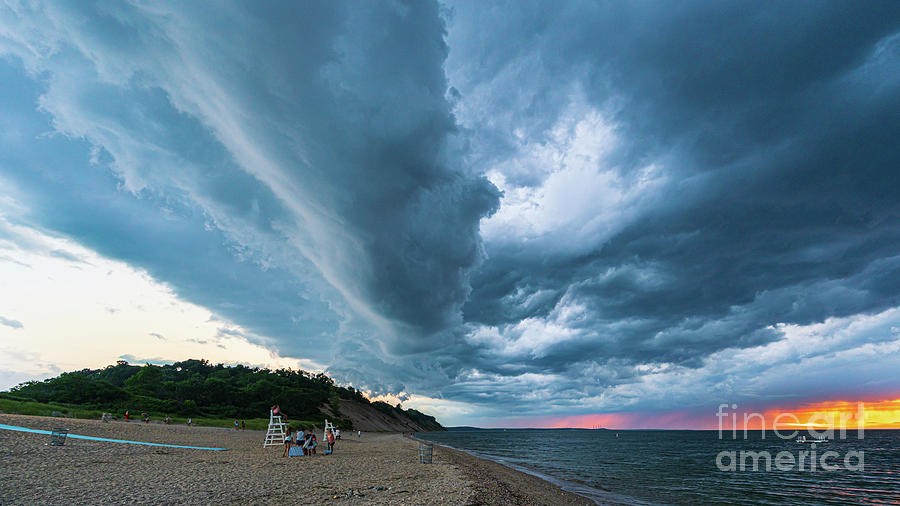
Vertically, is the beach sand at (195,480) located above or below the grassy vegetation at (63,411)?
above

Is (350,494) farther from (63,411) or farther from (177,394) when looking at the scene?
(177,394)

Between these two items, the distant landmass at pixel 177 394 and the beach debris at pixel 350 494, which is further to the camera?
the distant landmass at pixel 177 394

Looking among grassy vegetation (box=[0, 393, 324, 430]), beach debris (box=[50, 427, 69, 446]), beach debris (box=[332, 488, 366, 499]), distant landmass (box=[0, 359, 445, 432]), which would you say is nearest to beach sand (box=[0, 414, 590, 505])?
beach debris (box=[332, 488, 366, 499])

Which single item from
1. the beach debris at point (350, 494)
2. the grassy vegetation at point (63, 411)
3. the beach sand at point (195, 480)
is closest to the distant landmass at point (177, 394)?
the grassy vegetation at point (63, 411)

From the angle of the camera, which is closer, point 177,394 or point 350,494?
point 350,494

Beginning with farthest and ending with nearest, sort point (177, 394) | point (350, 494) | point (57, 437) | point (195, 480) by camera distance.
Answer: point (177, 394)
point (57, 437)
point (195, 480)
point (350, 494)

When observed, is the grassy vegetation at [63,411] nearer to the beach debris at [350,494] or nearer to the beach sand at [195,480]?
A: the beach sand at [195,480]

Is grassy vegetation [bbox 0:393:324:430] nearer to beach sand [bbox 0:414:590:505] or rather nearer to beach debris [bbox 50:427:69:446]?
beach sand [bbox 0:414:590:505]

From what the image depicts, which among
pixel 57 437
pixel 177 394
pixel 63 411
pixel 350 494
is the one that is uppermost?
pixel 350 494

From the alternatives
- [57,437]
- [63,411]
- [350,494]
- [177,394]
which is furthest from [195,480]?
[177,394]

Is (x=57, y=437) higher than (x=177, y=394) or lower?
higher

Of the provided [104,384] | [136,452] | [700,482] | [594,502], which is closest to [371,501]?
[594,502]

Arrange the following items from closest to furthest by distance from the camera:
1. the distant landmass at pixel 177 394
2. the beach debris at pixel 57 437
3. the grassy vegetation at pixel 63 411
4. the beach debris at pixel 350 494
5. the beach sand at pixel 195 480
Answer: the beach sand at pixel 195 480 < the beach debris at pixel 350 494 < the beach debris at pixel 57 437 < the grassy vegetation at pixel 63 411 < the distant landmass at pixel 177 394

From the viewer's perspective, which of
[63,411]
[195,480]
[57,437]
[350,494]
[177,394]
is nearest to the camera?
[350,494]
